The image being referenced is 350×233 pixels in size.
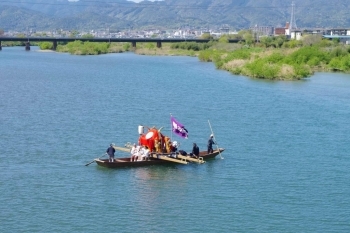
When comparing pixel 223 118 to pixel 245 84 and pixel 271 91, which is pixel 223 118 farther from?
pixel 245 84

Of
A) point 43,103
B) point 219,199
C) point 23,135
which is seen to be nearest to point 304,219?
point 219,199

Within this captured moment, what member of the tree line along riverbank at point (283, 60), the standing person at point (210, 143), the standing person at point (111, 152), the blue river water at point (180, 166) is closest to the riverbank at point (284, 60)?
the tree line along riverbank at point (283, 60)

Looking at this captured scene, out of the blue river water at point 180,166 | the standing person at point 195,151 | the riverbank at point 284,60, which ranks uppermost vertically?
the riverbank at point 284,60

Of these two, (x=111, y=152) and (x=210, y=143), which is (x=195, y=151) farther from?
(x=111, y=152)

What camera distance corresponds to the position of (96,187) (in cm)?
2811

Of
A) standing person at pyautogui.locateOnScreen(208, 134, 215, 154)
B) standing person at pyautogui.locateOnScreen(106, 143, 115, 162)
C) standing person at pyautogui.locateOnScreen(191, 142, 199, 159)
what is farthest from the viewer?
standing person at pyautogui.locateOnScreen(208, 134, 215, 154)

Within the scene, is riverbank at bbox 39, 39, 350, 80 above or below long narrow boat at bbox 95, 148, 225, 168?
above

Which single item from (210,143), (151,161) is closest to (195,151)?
(210,143)

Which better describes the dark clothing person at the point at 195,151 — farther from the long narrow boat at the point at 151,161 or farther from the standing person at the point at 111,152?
the standing person at the point at 111,152

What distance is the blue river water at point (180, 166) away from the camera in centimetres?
2472

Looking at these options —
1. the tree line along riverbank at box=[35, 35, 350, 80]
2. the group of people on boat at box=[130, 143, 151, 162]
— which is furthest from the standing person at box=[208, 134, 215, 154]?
the tree line along riverbank at box=[35, 35, 350, 80]

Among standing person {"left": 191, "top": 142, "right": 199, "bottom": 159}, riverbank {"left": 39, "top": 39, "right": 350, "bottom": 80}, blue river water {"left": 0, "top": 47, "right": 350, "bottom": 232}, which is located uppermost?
riverbank {"left": 39, "top": 39, "right": 350, "bottom": 80}

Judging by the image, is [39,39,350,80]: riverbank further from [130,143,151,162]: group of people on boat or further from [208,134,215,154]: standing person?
[130,143,151,162]: group of people on boat

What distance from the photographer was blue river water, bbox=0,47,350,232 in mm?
24719
